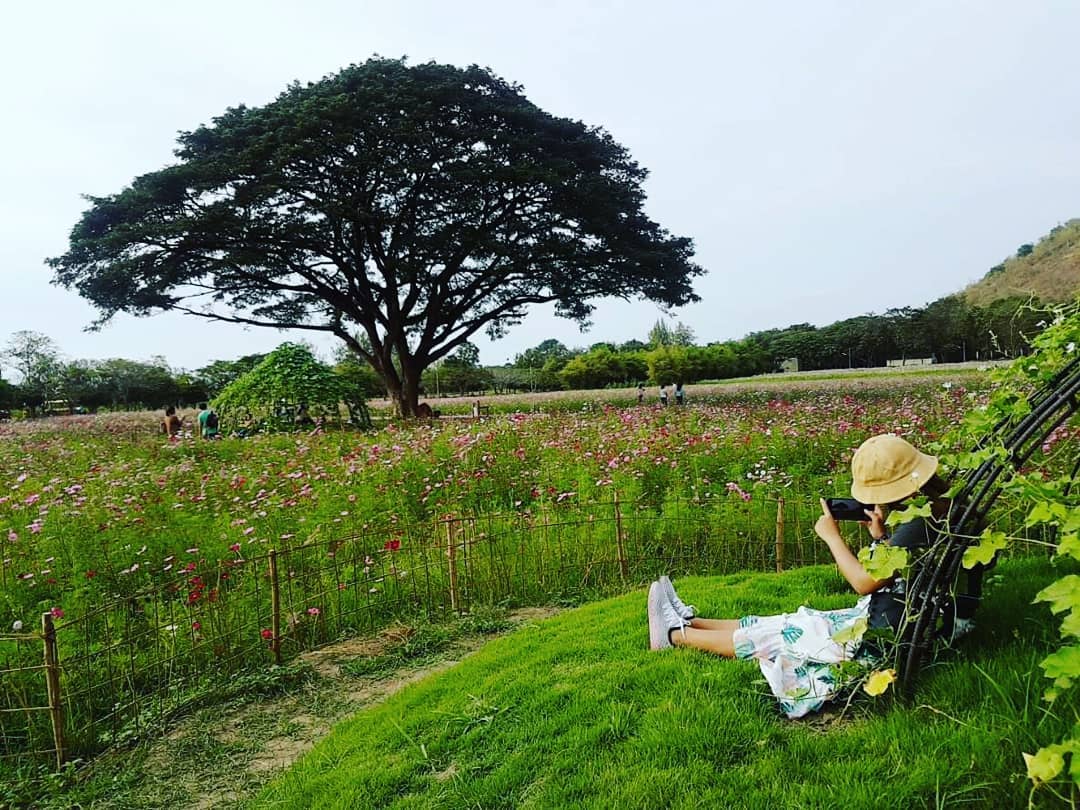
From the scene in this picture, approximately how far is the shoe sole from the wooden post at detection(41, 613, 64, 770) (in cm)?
311

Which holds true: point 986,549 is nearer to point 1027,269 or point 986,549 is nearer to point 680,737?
point 680,737

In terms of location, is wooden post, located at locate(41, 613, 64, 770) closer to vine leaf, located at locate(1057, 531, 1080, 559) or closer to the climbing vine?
the climbing vine

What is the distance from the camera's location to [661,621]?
339cm

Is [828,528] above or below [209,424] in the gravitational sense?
below

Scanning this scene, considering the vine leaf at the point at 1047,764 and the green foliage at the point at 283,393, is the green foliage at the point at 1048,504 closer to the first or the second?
the vine leaf at the point at 1047,764

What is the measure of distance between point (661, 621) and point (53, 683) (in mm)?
3181

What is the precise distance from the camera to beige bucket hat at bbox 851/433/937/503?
8.60ft

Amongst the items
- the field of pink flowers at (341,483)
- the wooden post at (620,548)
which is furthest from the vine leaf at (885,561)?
the wooden post at (620,548)

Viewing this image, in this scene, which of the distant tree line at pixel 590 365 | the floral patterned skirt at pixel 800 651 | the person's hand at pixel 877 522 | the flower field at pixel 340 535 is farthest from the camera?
the distant tree line at pixel 590 365

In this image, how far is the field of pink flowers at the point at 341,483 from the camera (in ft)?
17.2

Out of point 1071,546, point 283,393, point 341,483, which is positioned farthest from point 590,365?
point 1071,546

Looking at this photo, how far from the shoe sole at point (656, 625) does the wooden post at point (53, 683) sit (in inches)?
122

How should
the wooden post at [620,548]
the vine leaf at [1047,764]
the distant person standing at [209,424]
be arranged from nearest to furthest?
the vine leaf at [1047,764]
the wooden post at [620,548]
the distant person standing at [209,424]

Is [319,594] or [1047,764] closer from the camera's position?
[1047,764]
